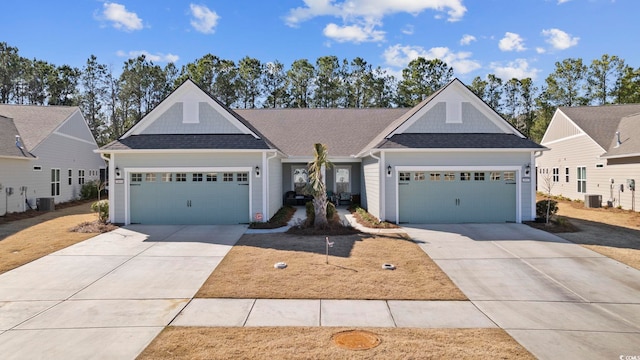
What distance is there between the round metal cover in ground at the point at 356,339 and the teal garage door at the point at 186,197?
389 inches

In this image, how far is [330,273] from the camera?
8.43 m

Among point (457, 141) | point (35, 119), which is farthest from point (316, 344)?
point (35, 119)

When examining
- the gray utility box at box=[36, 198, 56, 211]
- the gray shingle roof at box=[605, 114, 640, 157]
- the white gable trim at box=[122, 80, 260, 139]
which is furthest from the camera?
the gray utility box at box=[36, 198, 56, 211]

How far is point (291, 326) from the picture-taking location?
18.7 ft

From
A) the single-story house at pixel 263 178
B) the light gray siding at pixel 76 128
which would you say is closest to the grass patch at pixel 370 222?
the single-story house at pixel 263 178

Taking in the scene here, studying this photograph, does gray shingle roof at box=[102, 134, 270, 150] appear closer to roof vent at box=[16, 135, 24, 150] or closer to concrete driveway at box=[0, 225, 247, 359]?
concrete driveway at box=[0, 225, 247, 359]

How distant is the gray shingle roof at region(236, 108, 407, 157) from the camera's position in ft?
67.5

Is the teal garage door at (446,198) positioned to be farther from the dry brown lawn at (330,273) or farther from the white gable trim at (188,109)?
the white gable trim at (188,109)

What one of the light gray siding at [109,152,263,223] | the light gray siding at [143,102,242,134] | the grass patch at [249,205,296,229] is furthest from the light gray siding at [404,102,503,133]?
the light gray siding at [143,102,242,134]

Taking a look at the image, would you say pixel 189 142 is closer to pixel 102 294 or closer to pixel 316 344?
pixel 102 294

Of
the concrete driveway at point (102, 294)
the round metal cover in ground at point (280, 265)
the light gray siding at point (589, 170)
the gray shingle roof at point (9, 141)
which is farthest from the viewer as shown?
the light gray siding at point (589, 170)

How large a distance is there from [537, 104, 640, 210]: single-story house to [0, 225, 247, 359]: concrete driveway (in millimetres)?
16122

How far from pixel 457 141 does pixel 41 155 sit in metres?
22.1

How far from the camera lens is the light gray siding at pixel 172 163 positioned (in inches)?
571
